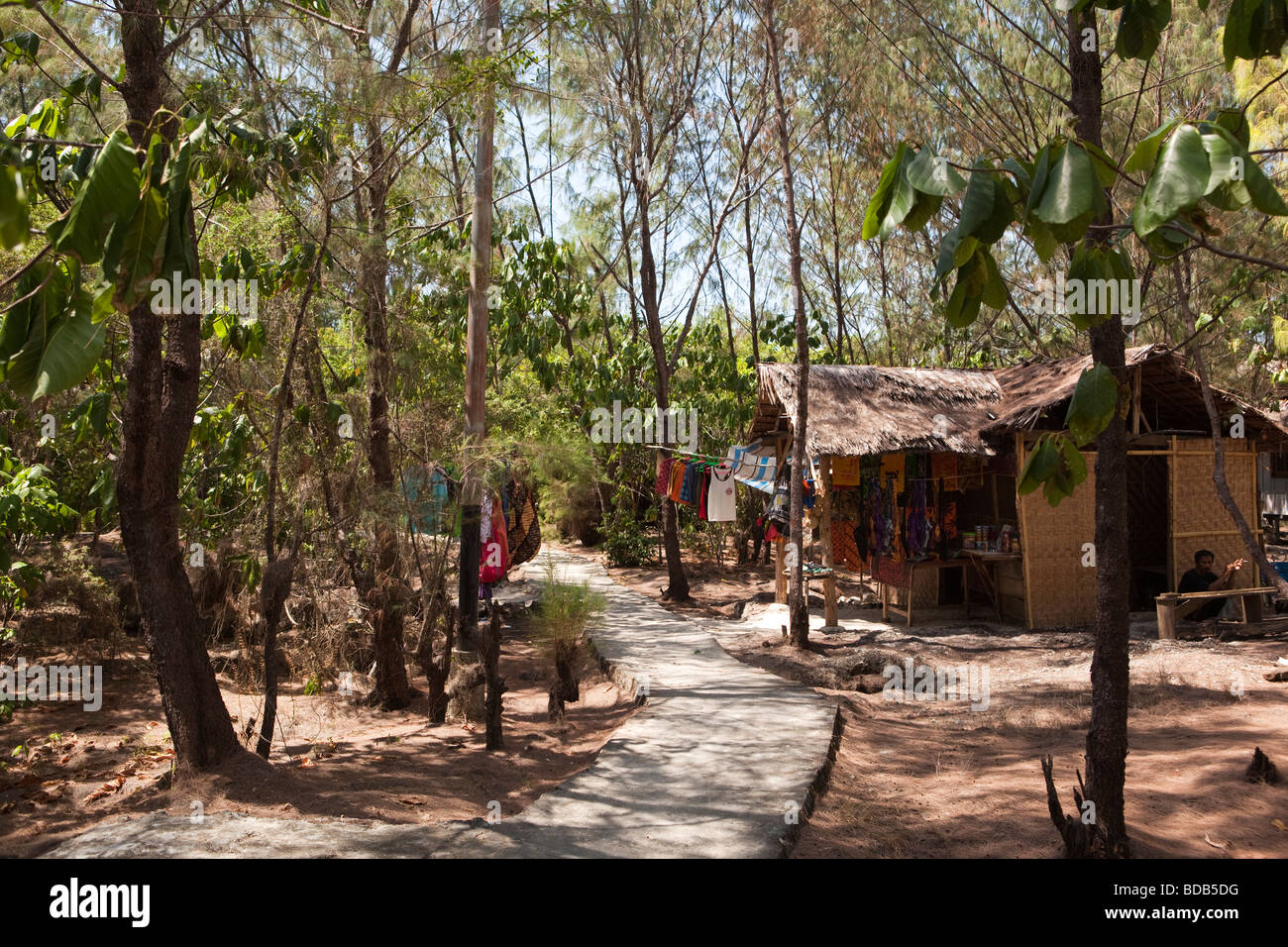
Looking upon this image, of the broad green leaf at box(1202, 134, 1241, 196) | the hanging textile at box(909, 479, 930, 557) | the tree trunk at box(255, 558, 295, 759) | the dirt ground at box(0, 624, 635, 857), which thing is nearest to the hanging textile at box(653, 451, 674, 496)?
the hanging textile at box(909, 479, 930, 557)

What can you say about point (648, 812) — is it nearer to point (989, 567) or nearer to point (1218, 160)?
point (1218, 160)

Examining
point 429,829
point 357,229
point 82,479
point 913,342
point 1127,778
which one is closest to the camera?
point 429,829

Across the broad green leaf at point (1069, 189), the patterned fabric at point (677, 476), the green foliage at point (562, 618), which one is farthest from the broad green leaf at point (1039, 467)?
the patterned fabric at point (677, 476)

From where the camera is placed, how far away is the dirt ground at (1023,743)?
468 cm

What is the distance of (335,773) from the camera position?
255 inches

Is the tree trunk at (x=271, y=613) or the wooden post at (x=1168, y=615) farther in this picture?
the wooden post at (x=1168, y=615)

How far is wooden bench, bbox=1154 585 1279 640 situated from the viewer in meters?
9.64

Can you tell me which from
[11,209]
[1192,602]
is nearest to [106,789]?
[11,209]

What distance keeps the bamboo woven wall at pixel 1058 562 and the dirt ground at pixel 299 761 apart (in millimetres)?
5318

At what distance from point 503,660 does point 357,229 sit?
214 inches

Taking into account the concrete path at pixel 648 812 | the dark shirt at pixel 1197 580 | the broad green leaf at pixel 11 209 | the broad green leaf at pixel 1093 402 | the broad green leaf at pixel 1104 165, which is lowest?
the concrete path at pixel 648 812

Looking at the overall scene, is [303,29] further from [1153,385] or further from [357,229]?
[1153,385]

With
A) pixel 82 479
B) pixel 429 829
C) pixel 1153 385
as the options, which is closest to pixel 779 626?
pixel 1153 385

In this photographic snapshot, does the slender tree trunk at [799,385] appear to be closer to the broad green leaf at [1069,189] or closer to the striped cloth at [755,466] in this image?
the striped cloth at [755,466]
